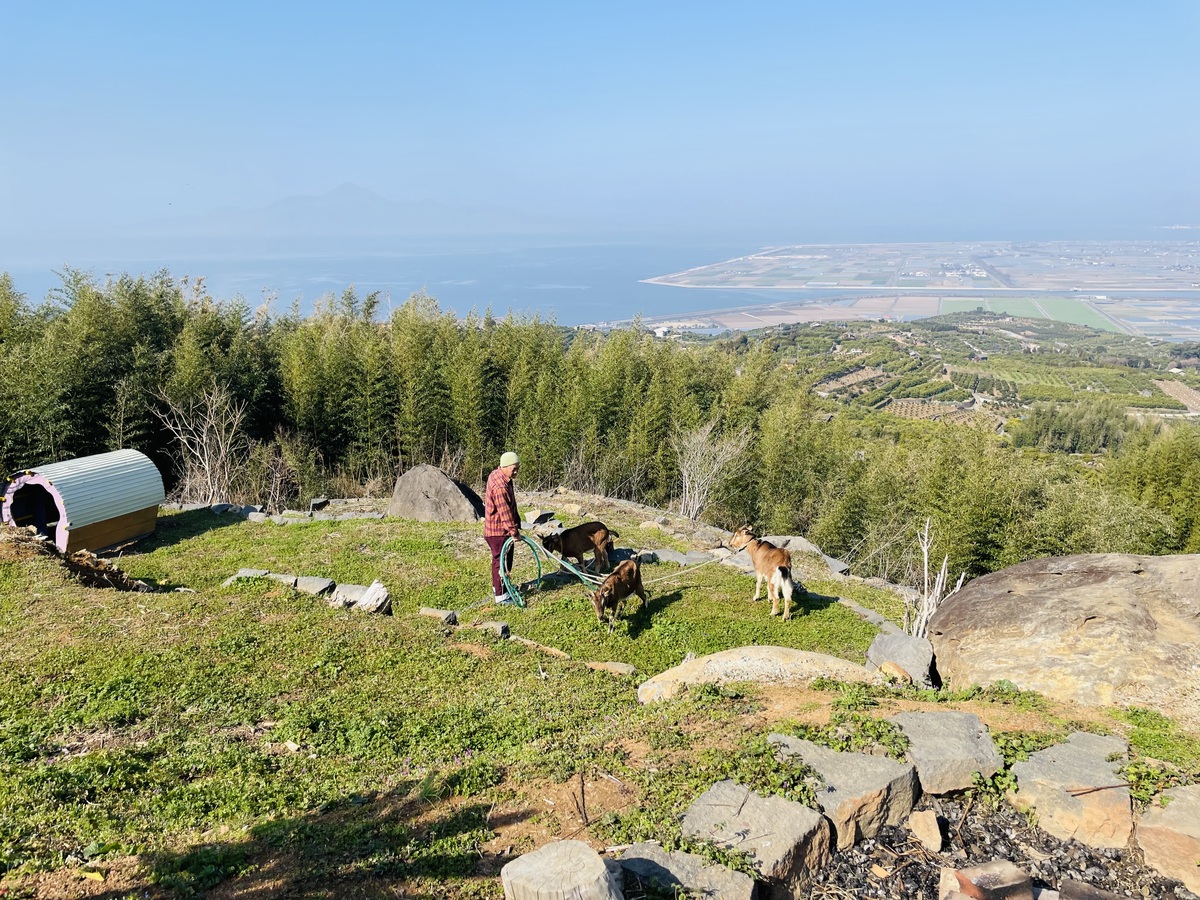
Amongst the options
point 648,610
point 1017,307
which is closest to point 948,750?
point 648,610

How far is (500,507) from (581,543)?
1.83 m

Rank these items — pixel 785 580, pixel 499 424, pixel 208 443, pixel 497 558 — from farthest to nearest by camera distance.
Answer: pixel 499 424
pixel 208 443
pixel 785 580
pixel 497 558

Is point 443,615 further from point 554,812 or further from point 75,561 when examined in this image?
point 75,561

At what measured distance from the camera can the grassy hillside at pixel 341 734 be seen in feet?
11.1

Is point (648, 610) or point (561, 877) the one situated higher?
point (561, 877)

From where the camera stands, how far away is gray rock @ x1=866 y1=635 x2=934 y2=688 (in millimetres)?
6309

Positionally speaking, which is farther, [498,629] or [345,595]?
[345,595]

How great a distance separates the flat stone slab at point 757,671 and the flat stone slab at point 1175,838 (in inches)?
89.0

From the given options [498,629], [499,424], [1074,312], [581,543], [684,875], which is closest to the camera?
[684,875]

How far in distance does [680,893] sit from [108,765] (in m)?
3.56

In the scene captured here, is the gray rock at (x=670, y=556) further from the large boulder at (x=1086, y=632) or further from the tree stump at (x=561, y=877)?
the tree stump at (x=561, y=877)

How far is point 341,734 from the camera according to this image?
4.82 metres

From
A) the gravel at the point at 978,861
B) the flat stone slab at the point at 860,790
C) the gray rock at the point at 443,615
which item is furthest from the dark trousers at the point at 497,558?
the gravel at the point at 978,861

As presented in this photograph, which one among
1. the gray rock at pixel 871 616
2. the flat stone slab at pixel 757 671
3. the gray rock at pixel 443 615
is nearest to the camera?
the flat stone slab at pixel 757 671
